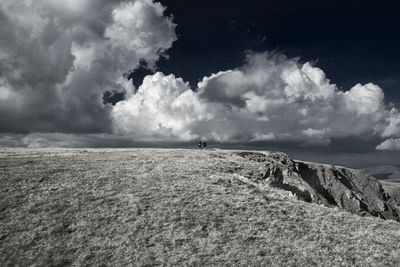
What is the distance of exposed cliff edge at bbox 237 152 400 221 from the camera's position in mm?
A: 35769

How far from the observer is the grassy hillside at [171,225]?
53.3 ft

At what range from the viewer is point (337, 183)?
143ft

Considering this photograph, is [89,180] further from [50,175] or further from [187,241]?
[187,241]

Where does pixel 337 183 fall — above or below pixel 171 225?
above

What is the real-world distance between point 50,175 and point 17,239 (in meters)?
11.7

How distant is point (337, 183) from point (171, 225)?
31.6 meters

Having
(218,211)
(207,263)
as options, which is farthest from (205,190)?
(207,263)

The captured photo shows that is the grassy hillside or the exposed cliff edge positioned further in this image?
the exposed cliff edge

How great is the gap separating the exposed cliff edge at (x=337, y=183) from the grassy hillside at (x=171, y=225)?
347 inches

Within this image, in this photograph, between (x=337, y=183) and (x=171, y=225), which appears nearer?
(x=171, y=225)

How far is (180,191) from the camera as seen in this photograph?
24.9m

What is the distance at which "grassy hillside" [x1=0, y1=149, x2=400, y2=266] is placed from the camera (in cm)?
1623

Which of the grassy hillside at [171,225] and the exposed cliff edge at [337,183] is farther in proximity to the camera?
the exposed cliff edge at [337,183]

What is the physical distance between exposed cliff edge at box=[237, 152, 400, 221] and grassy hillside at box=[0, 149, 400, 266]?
28.9 ft
